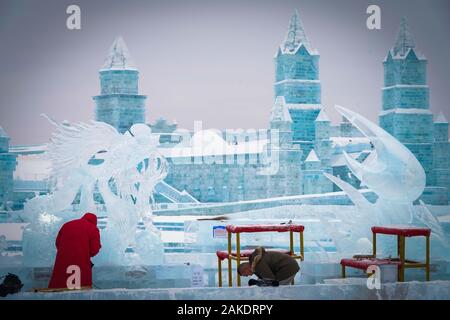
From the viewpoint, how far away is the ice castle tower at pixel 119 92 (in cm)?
724

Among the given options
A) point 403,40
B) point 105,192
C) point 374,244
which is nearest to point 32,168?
point 105,192

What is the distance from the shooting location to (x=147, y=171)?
721 cm

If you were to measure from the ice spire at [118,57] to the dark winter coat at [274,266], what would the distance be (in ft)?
7.90

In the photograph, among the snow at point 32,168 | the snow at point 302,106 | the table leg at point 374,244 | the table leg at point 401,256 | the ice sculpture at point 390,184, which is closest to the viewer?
the table leg at point 401,256

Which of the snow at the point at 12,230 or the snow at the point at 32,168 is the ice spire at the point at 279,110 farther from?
the snow at the point at 12,230

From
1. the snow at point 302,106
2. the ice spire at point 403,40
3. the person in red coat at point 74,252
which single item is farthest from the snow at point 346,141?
the person in red coat at point 74,252

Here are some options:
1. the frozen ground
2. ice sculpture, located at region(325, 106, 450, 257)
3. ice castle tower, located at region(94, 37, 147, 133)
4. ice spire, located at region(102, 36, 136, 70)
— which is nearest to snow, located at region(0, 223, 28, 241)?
ice castle tower, located at region(94, 37, 147, 133)

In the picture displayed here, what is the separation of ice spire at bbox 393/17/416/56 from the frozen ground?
7.52 ft

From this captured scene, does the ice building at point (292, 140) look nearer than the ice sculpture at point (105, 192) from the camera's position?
No

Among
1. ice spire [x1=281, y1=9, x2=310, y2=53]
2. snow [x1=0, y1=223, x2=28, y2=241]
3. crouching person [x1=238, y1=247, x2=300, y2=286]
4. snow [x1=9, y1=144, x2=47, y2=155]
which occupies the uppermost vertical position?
ice spire [x1=281, y1=9, x2=310, y2=53]

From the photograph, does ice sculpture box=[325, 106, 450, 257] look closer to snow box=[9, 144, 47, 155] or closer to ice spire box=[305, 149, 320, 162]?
ice spire box=[305, 149, 320, 162]

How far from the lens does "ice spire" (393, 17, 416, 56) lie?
24.1ft

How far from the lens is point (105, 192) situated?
7133mm
